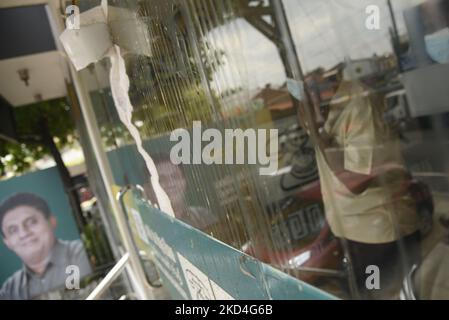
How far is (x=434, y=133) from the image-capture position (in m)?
1.60

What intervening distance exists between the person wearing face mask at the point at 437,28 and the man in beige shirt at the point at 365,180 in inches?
14.7

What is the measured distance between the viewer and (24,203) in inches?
186

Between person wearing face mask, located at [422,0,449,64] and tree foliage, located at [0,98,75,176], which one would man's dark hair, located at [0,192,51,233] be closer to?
tree foliage, located at [0,98,75,176]

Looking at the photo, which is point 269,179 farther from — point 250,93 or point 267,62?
point 267,62

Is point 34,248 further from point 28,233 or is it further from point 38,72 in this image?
point 38,72

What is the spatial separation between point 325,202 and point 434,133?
599 millimetres

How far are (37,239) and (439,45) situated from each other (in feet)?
15.8

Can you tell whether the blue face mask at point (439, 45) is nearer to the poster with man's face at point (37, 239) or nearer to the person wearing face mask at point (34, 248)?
the poster with man's face at point (37, 239)

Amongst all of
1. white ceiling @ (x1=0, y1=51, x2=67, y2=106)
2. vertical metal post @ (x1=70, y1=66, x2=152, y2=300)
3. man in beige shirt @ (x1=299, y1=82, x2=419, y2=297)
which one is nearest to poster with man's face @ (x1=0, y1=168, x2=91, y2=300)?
vertical metal post @ (x1=70, y1=66, x2=152, y2=300)

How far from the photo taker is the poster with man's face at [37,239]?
15.4ft

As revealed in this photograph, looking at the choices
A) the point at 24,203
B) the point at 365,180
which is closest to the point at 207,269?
the point at 365,180

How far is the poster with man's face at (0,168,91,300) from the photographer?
4703 mm

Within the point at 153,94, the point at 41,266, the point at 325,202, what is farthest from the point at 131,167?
the point at 41,266

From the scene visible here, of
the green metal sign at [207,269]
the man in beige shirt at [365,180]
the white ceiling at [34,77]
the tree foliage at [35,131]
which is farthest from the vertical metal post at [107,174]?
the tree foliage at [35,131]
